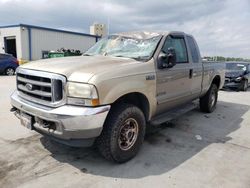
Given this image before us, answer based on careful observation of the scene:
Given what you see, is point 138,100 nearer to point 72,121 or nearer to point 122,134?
point 122,134

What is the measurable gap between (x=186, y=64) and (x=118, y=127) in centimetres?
241

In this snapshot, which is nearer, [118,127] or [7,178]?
[7,178]

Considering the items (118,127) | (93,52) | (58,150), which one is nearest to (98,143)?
(118,127)

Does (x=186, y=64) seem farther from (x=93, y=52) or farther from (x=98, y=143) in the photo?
(x=98, y=143)

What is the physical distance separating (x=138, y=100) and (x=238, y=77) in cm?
1013

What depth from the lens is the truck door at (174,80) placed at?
14.4 feet

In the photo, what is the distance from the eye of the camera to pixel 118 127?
358 centimetres

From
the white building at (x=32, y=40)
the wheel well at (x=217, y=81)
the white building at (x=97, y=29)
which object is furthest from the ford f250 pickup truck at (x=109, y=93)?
the white building at (x=97, y=29)

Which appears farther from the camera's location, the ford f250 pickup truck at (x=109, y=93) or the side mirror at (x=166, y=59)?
the side mirror at (x=166, y=59)

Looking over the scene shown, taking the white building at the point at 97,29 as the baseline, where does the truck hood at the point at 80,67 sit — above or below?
below

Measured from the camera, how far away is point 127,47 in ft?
15.3

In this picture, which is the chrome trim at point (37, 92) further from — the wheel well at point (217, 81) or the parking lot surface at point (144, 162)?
the wheel well at point (217, 81)

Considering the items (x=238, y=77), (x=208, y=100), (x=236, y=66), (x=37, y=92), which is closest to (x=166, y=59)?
(x=37, y=92)

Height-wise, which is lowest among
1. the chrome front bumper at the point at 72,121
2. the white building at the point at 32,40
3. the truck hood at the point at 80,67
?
the chrome front bumper at the point at 72,121
